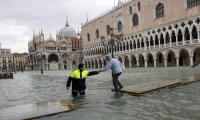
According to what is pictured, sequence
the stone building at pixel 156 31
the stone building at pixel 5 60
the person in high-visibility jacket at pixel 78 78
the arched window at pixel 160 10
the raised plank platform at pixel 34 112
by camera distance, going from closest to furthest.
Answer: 1. the raised plank platform at pixel 34 112
2. the person in high-visibility jacket at pixel 78 78
3. the stone building at pixel 156 31
4. the arched window at pixel 160 10
5. the stone building at pixel 5 60

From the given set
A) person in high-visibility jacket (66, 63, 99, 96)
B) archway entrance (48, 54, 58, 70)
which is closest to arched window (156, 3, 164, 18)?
person in high-visibility jacket (66, 63, 99, 96)

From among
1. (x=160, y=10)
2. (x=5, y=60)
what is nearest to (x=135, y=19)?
(x=160, y=10)

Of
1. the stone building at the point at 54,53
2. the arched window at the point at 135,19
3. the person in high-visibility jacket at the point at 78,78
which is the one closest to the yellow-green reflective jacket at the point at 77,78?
the person in high-visibility jacket at the point at 78,78

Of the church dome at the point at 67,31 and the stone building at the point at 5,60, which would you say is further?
the stone building at the point at 5,60

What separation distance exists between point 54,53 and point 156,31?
39.7 metres

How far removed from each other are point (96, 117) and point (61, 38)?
63.7 meters

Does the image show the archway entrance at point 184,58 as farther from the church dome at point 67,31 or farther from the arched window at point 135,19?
the church dome at point 67,31

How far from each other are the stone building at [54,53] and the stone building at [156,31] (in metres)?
20.6

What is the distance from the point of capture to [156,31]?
31.4 m

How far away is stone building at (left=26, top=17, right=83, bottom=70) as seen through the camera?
58744 millimetres

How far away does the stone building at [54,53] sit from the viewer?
58.7 m

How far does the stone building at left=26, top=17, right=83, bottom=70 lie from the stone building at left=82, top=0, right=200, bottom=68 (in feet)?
67.5

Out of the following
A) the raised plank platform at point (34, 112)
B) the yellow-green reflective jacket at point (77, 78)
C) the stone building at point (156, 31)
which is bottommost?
the raised plank platform at point (34, 112)

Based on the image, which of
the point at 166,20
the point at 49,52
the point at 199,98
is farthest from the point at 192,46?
the point at 49,52
